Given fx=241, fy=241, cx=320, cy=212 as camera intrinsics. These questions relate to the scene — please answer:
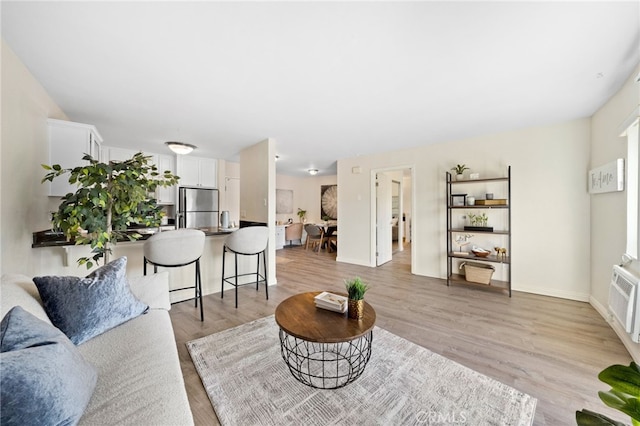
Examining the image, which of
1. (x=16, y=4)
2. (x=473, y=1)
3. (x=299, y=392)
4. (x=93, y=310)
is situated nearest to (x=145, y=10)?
(x=16, y=4)

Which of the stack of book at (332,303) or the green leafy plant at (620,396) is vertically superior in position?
the green leafy plant at (620,396)

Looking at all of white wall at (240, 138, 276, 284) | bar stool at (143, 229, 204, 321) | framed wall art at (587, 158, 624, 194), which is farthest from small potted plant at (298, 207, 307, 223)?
framed wall art at (587, 158, 624, 194)

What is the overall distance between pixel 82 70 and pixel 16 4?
680 mm

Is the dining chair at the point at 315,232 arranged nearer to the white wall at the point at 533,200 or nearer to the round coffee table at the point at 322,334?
the white wall at the point at 533,200

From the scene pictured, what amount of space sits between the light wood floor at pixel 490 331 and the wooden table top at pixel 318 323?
67 centimetres

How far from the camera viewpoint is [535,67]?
6.39 ft

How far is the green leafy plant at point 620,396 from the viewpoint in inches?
27.8

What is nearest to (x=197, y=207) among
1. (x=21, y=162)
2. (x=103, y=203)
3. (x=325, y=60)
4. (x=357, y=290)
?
(x=21, y=162)

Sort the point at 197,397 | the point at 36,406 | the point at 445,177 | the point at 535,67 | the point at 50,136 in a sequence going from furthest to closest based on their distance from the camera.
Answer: the point at 445,177 → the point at 50,136 → the point at 535,67 → the point at 197,397 → the point at 36,406

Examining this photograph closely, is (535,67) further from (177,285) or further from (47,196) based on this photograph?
(47,196)

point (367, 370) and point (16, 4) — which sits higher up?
point (16, 4)

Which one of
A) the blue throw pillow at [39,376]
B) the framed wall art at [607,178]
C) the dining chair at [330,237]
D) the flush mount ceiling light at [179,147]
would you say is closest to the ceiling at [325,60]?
the flush mount ceiling light at [179,147]

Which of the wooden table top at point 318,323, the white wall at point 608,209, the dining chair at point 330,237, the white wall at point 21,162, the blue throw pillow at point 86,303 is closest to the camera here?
the blue throw pillow at point 86,303

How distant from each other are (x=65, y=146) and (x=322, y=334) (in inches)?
Answer: 127
